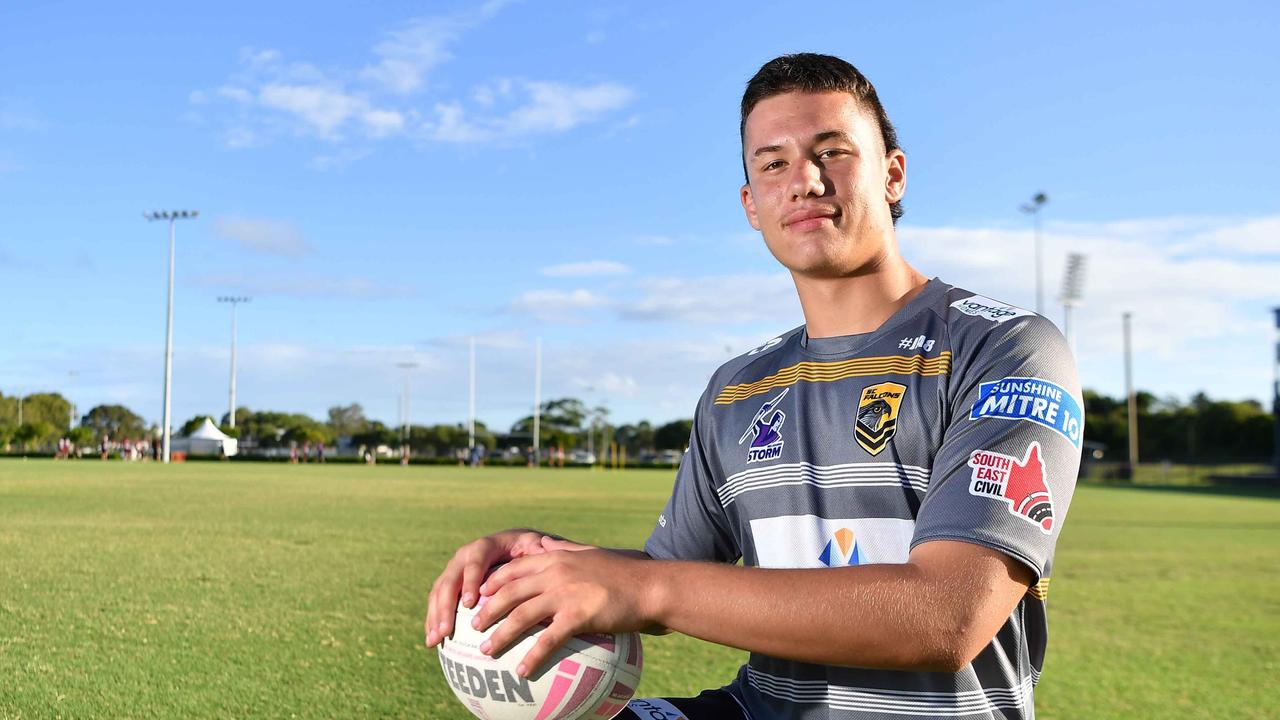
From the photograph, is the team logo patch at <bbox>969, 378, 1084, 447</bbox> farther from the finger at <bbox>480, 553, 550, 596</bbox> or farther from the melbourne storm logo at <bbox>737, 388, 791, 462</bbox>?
the finger at <bbox>480, 553, 550, 596</bbox>

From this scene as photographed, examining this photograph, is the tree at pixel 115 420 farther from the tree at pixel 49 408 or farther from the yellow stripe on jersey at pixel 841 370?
the yellow stripe on jersey at pixel 841 370

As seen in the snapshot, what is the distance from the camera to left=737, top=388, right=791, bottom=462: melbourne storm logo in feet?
7.22

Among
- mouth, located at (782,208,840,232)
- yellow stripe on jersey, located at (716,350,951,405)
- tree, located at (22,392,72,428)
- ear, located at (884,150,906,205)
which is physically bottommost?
yellow stripe on jersey, located at (716,350,951,405)

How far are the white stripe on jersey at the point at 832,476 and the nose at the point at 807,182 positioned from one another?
56 centimetres

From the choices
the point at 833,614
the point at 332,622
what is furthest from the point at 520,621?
the point at 332,622

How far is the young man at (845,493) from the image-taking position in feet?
5.03

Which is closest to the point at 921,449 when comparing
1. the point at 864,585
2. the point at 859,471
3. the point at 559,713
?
the point at 859,471

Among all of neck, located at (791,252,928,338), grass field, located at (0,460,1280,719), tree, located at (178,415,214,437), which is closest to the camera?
neck, located at (791,252,928,338)

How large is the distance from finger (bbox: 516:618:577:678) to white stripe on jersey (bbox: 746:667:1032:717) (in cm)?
60

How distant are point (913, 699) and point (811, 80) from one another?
1.25 meters

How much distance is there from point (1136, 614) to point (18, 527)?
38.8 feet

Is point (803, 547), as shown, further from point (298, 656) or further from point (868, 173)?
point (298, 656)

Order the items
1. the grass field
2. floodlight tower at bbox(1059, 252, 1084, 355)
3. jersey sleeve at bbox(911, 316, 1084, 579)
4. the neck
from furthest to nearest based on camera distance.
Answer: floodlight tower at bbox(1059, 252, 1084, 355)
the grass field
the neck
jersey sleeve at bbox(911, 316, 1084, 579)

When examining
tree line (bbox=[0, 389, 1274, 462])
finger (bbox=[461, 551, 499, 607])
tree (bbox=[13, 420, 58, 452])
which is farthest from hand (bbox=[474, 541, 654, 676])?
tree (bbox=[13, 420, 58, 452])
